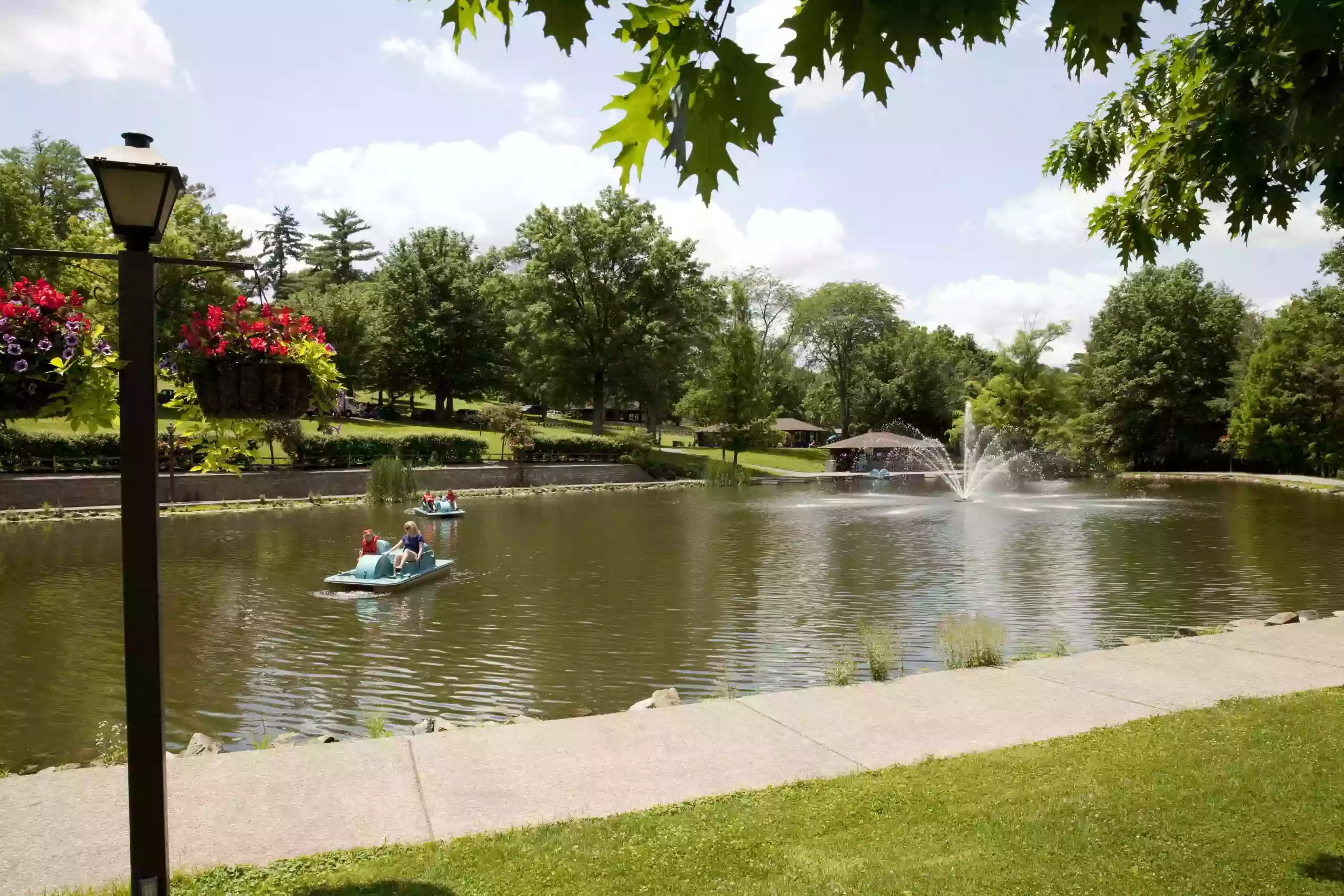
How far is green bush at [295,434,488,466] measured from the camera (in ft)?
124

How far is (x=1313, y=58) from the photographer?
12.1ft

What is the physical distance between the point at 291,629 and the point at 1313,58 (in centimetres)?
1339

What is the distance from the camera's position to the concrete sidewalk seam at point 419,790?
491 cm

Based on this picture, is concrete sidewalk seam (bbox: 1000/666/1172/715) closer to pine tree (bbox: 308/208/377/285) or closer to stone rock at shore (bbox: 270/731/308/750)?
stone rock at shore (bbox: 270/731/308/750)

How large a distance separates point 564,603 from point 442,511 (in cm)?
1453

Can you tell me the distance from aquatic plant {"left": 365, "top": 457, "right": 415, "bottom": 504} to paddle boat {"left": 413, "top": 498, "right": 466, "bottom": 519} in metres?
5.62

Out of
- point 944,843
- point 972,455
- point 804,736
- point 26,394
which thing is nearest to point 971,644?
point 804,736

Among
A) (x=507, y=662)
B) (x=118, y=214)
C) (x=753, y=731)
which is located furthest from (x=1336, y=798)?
(x=507, y=662)

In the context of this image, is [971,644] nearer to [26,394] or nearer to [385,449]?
[26,394]

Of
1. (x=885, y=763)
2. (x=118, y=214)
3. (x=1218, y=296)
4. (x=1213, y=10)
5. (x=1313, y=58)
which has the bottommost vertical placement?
(x=885, y=763)

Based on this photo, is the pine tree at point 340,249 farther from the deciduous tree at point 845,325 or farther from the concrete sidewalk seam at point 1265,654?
the concrete sidewalk seam at point 1265,654

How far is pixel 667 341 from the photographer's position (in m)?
57.0

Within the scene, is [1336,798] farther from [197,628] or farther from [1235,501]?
[1235,501]

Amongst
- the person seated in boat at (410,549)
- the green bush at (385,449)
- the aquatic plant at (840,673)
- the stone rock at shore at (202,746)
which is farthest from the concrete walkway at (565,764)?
the green bush at (385,449)
